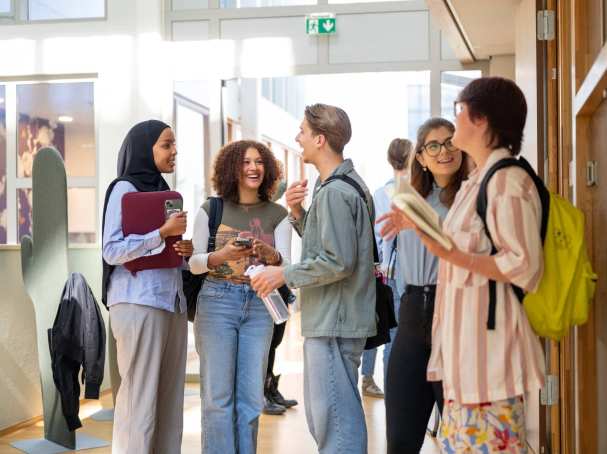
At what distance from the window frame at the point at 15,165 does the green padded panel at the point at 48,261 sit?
1.59 metres

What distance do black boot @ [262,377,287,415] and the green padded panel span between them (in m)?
1.41

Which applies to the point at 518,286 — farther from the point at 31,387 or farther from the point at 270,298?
the point at 31,387

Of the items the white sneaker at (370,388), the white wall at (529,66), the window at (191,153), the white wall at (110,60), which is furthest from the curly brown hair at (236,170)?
the window at (191,153)

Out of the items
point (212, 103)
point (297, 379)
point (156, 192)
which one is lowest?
point (297, 379)

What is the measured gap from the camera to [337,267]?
2844 mm

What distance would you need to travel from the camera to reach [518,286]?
6.55ft

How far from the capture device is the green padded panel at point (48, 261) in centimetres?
492

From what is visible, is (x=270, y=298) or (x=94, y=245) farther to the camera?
(x=94, y=245)

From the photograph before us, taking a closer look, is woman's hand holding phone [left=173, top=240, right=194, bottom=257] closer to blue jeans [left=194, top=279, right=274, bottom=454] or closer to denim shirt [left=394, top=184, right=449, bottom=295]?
blue jeans [left=194, top=279, right=274, bottom=454]

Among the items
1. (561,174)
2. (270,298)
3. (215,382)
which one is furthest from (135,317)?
(561,174)

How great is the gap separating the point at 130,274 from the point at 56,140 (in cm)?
580

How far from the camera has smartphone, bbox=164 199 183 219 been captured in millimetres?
3638

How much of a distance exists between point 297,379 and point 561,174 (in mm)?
4223

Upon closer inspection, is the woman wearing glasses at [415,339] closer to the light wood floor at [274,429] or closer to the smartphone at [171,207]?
the smartphone at [171,207]
